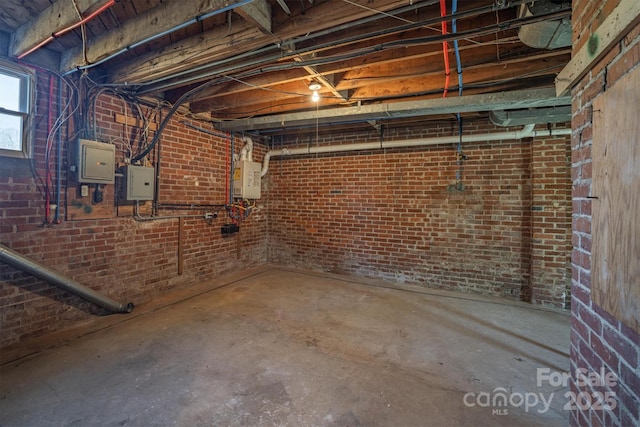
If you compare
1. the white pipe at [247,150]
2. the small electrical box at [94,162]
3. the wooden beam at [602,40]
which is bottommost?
the small electrical box at [94,162]

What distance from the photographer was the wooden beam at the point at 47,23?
189 centimetres

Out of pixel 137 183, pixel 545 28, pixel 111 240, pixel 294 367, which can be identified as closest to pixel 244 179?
pixel 137 183

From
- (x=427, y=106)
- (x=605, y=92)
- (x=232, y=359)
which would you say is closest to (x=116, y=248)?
(x=232, y=359)

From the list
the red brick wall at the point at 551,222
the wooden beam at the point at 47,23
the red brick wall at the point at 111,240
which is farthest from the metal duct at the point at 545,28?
the red brick wall at the point at 111,240

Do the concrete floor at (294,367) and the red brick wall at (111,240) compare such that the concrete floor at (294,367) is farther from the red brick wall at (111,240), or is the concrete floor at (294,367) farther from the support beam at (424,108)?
the support beam at (424,108)

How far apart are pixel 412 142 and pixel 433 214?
3.84ft

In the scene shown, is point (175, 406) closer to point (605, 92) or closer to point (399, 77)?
point (605, 92)

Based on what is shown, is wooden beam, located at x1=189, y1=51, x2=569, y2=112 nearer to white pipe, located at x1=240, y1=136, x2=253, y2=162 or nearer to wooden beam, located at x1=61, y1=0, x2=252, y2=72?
wooden beam, located at x1=61, y1=0, x2=252, y2=72

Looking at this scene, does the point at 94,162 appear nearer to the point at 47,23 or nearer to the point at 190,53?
the point at 47,23

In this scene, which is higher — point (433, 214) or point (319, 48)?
point (319, 48)

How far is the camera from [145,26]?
207 cm

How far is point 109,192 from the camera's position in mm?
3109

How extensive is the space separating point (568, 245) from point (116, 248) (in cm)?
557

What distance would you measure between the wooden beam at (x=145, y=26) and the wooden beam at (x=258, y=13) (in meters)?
0.14
